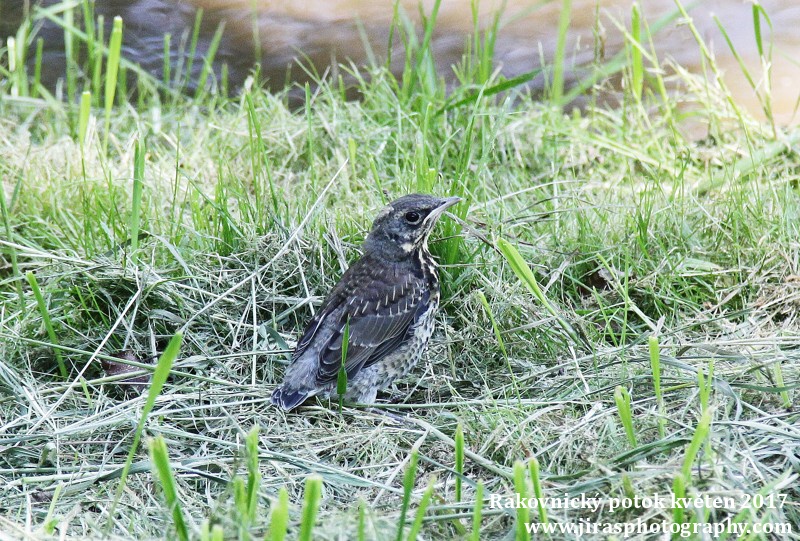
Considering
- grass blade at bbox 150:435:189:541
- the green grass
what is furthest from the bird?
grass blade at bbox 150:435:189:541

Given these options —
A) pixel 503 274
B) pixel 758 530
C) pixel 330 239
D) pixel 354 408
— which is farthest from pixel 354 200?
pixel 758 530

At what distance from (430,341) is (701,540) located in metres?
1.91

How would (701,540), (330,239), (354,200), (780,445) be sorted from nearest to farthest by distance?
(701,540) → (780,445) → (330,239) → (354,200)

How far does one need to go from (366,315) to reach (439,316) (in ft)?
1.43

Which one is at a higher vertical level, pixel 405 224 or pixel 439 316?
pixel 405 224

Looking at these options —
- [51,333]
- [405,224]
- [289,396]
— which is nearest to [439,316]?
[405,224]

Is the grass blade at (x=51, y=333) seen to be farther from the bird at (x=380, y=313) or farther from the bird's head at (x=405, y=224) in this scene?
the bird's head at (x=405, y=224)

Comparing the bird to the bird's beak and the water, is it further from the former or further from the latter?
the water

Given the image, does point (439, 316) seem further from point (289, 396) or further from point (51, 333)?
point (51, 333)

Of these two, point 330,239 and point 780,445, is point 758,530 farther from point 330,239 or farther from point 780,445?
point 330,239

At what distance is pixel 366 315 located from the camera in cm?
424

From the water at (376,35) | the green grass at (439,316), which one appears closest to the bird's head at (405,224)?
the green grass at (439,316)

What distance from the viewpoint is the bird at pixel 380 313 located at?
405cm

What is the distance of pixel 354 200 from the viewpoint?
5.09 metres
